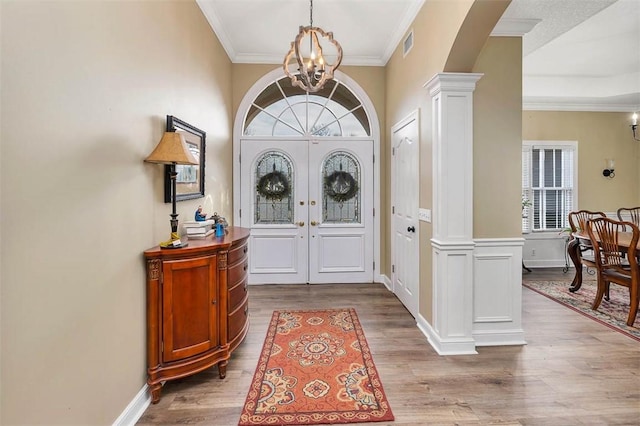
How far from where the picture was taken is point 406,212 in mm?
3715

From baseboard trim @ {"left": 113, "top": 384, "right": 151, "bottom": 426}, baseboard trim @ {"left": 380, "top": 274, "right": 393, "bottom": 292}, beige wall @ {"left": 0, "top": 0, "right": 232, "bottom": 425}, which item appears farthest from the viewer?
baseboard trim @ {"left": 380, "top": 274, "right": 393, "bottom": 292}

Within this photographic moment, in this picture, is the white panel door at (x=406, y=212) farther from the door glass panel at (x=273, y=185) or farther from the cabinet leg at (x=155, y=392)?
the cabinet leg at (x=155, y=392)

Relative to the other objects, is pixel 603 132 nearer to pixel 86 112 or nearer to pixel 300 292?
pixel 300 292

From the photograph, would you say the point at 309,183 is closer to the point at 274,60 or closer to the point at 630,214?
the point at 274,60

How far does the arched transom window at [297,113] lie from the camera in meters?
4.66

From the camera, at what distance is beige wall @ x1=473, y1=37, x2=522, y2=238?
2834mm

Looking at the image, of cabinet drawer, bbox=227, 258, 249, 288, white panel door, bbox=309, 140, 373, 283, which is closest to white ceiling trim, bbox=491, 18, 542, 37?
white panel door, bbox=309, 140, 373, 283

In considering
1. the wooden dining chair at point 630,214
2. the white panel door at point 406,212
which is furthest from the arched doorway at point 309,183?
the wooden dining chair at point 630,214

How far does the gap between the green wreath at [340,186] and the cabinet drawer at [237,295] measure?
2.36 metres

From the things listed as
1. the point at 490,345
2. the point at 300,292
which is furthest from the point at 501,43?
the point at 300,292

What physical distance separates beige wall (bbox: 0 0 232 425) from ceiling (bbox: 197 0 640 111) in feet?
5.23

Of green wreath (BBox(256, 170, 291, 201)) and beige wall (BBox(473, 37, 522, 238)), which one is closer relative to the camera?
beige wall (BBox(473, 37, 522, 238))

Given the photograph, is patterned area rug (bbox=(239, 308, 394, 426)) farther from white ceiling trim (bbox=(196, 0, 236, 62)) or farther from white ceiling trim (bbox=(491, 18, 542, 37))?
white ceiling trim (bbox=(196, 0, 236, 62))

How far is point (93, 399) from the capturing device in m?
1.54
